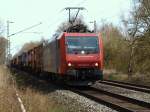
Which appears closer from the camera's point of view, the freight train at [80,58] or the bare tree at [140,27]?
the freight train at [80,58]

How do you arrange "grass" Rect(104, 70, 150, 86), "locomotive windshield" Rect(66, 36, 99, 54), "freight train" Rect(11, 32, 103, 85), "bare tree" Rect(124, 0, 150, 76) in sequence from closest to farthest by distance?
1. "freight train" Rect(11, 32, 103, 85)
2. "locomotive windshield" Rect(66, 36, 99, 54)
3. "grass" Rect(104, 70, 150, 86)
4. "bare tree" Rect(124, 0, 150, 76)

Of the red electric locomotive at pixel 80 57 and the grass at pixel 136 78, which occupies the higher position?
the red electric locomotive at pixel 80 57

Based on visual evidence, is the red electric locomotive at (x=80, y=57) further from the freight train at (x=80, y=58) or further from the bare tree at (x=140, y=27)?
the bare tree at (x=140, y=27)

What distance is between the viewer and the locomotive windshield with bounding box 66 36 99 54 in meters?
26.0

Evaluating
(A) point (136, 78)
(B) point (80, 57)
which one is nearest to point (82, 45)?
(B) point (80, 57)

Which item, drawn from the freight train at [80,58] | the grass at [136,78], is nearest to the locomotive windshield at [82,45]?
the freight train at [80,58]

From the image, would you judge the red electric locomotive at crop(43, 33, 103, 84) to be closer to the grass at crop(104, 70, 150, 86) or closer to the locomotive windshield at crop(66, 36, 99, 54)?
the locomotive windshield at crop(66, 36, 99, 54)

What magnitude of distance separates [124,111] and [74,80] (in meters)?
11.3

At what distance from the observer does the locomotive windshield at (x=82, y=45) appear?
26.0 m

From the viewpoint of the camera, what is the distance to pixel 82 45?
26.1 meters

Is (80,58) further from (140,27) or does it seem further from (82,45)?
(140,27)

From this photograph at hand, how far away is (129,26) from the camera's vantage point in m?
46.7

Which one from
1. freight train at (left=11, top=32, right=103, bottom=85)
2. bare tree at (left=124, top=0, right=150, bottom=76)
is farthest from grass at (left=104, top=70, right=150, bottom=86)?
freight train at (left=11, top=32, right=103, bottom=85)

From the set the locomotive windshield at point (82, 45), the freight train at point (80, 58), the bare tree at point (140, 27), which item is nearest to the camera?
the freight train at point (80, 58)
